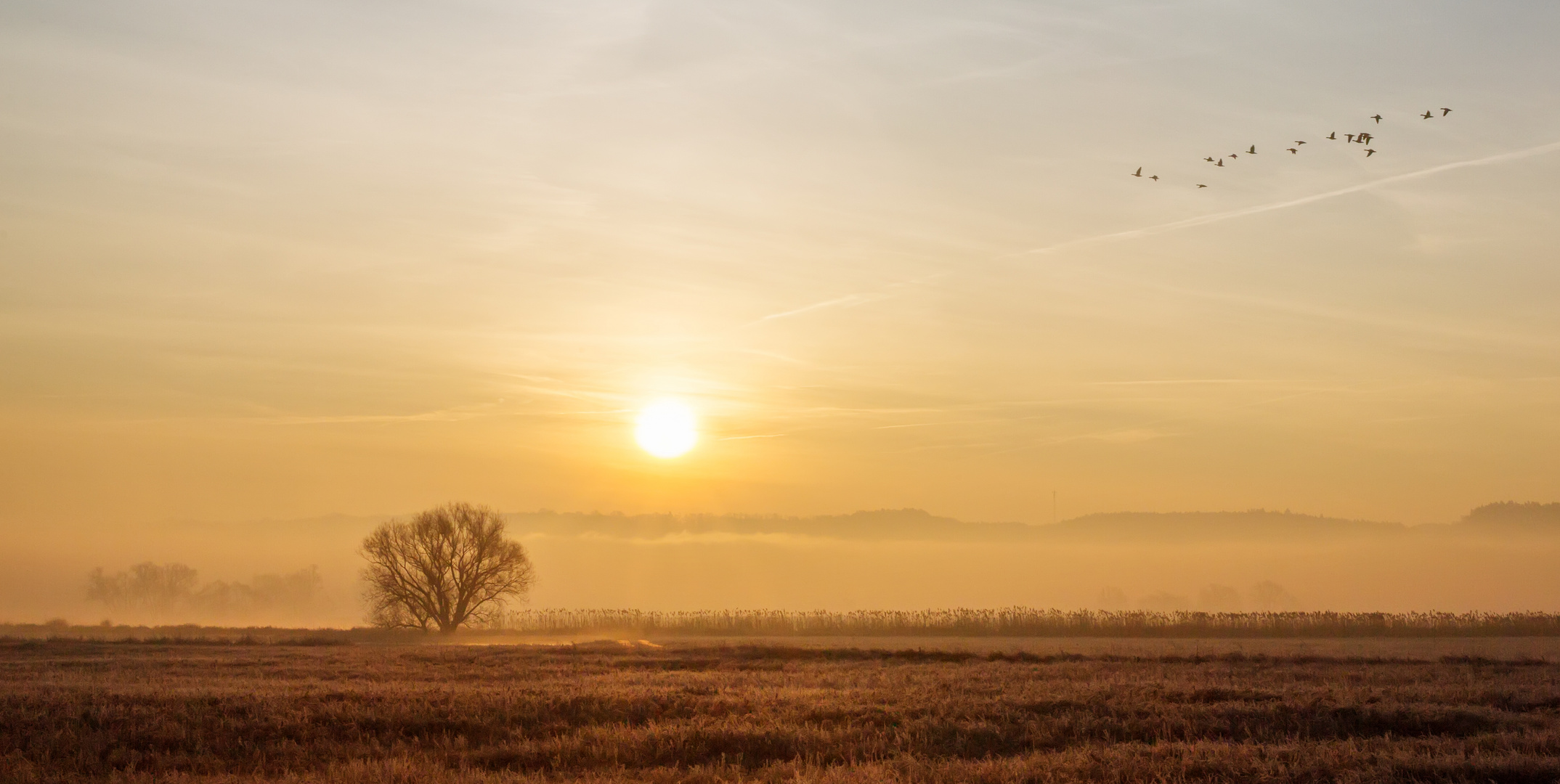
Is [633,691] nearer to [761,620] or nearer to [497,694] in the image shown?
[497,694]

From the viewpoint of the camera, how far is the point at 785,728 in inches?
718

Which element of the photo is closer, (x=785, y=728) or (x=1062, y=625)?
(x=785, y=728)

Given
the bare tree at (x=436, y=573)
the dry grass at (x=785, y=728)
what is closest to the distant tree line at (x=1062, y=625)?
the bare tree at (x=436, y=573)

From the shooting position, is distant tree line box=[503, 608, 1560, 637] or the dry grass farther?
distant tree line box=[503, 608, 1560, 637]

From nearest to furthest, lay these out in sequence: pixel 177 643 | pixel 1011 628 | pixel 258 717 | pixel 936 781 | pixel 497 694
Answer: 1. pixel 936 781
2. pixel 258 717
3. pixel 497 694
4. pixel 177 643
5. pixel 1011 628

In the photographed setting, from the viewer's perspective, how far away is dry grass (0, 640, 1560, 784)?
49.0ft

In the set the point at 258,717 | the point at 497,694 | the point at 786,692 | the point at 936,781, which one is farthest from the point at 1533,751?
the point at 258,717

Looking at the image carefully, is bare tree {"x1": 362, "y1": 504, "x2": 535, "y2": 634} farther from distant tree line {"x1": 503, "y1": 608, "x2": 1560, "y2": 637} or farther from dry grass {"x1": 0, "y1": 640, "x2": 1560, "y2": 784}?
dry grass {"x1": 0, "y1": 640, "x2": 1560, "y2": 784}

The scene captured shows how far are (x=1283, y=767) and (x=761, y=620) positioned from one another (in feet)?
233

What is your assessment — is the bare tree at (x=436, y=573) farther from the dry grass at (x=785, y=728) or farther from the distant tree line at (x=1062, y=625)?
the dry grass at (x=785, y=728)

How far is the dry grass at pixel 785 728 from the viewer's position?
14938 millimetres

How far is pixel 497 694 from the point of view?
74.9 ft

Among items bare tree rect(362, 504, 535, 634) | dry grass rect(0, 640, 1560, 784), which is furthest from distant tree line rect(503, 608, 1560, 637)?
dry grass rect(0, 640, 1560, 784)

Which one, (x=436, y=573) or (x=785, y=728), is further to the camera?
(x=436, y=573)
